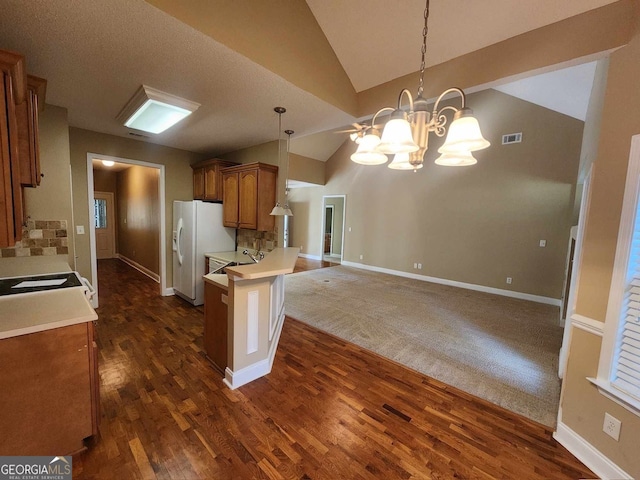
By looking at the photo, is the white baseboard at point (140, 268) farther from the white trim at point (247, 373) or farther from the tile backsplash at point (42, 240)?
the white trim at point (247, 373)

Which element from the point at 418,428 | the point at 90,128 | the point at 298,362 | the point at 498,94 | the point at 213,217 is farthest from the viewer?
the point at 498,94

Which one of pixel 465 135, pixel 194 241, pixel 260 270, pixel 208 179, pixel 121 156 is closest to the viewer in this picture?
pixel 465 135

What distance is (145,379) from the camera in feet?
6.98

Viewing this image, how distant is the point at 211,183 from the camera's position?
13.5 feet

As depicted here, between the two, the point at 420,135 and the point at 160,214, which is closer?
the point at 420,135

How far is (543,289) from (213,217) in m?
5.96

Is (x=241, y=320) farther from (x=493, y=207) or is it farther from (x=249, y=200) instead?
(x=493, y=207)

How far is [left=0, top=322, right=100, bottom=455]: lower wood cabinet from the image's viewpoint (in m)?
1.23

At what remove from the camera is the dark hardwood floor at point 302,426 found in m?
1.43

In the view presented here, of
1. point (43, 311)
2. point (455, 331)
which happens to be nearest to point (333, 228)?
point (455, 331)

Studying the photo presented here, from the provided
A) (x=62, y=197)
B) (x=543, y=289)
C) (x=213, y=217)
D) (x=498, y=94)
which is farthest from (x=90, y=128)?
(x=543, y=289)

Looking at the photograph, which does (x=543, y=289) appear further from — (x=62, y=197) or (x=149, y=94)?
(x=62, y=197)

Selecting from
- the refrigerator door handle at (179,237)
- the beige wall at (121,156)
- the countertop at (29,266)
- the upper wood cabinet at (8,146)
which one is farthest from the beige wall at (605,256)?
the beige wall at (121,156)

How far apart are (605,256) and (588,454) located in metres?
1.22
